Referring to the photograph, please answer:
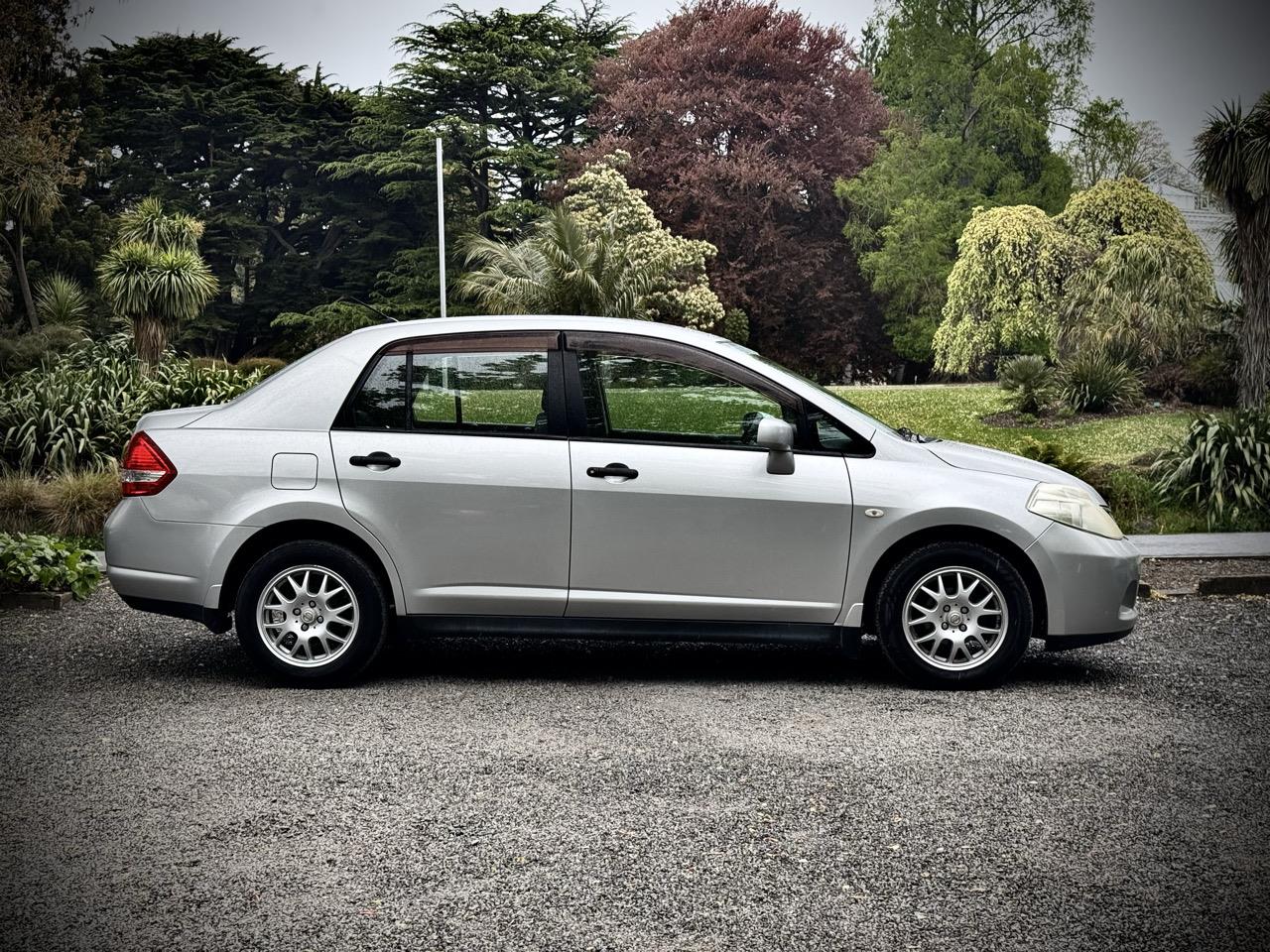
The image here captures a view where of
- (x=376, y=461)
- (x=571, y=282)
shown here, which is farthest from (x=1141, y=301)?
(x=376, y=461)

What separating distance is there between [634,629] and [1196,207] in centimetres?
1953

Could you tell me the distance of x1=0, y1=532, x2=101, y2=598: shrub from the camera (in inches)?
336

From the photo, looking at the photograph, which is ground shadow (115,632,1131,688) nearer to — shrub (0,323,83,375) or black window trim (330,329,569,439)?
black window trim (330,329,569,439)

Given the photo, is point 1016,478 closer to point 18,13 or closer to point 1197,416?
point 1197,416

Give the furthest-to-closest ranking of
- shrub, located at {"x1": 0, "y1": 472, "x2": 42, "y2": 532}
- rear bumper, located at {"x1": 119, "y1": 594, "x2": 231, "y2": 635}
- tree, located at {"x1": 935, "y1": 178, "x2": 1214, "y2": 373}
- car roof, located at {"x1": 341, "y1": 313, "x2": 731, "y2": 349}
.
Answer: tree, located at {"x1": 935, "y1": 178, "x2": 1214, "y2": 373} < shrub, located at {"x1": 0, "y1": 472, "x2": 42, "y2": 532} < car roof, located at {"x1": 341, "y1": 313, "x2": 731, "y2": 349} < rear bumper, located at {"x1": 119, "y1": 594, "x2": 231, "y2": 635}

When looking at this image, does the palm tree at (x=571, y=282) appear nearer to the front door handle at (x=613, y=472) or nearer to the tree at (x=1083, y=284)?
the tree at (x=1083, y=284)

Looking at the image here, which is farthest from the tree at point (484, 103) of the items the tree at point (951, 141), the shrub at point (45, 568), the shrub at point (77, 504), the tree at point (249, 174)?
the shrub at point (45, 568)

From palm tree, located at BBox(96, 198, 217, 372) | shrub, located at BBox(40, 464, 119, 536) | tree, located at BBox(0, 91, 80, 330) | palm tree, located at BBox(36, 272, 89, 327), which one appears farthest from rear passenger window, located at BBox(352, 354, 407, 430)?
tree, located at BBox(0, 91, 80, 330)

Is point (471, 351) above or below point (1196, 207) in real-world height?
below

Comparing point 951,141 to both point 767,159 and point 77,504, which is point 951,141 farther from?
point 77,504

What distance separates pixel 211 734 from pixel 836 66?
105 ft

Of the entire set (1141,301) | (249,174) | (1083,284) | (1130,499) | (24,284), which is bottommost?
(1130,499)

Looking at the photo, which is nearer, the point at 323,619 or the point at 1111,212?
the point at 323,619

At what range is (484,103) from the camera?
4000cm
